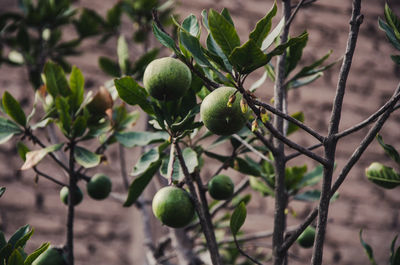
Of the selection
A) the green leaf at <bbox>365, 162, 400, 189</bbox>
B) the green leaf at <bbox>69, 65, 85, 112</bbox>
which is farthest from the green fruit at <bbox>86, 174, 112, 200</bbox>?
the green leaf at <bbox>365, 162, 400, 189</bbox>

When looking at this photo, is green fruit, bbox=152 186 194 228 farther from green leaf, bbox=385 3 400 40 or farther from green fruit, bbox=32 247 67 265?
green leaf, bbox=385 3 400 40

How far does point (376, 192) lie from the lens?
2.27 meters

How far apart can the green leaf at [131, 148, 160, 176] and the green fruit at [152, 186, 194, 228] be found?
0.39 ft

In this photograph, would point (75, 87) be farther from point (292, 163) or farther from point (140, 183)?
point (292, 163)

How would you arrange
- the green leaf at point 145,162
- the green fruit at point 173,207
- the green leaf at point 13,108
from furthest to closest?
the green leaf at point 13,108 < the green leaf at point 145,162 < the green fruit at point 173,207

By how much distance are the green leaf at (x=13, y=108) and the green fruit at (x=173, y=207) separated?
463 millimetres

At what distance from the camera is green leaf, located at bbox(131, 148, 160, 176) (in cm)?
81

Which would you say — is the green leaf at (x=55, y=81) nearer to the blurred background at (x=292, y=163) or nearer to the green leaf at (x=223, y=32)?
the green leaf at (x=223, y=32)

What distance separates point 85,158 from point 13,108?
206 mm

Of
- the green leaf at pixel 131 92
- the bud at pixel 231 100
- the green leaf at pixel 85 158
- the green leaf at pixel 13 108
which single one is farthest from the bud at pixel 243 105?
the green leaf at pixel 13 108

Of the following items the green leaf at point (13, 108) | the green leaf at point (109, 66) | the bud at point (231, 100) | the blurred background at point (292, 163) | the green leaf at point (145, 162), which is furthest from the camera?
the blurred background at point (292, 163)

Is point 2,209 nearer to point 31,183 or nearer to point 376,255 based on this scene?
point 31,183

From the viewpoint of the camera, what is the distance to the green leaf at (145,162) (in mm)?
810

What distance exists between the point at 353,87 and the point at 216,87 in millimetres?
2007
